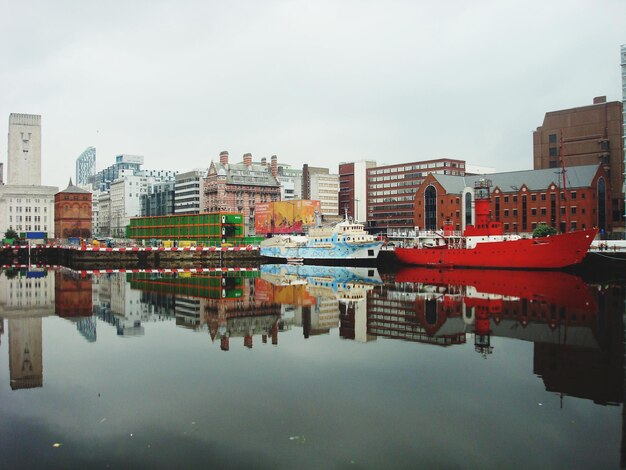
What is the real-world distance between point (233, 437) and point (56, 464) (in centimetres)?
323

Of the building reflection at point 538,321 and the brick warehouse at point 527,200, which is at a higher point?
the brick warehouse at point 527,200

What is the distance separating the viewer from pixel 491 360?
17.2 meters

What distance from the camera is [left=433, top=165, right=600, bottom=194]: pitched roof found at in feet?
283

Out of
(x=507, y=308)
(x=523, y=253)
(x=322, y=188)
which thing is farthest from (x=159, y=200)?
(x=507, y=308)

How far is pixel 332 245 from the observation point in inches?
2940

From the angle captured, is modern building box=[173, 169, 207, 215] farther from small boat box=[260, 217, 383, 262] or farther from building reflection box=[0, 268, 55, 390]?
building reflection box=[0, 268, 55, 390]

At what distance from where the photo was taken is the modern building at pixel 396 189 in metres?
131

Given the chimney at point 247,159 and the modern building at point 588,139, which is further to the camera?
the chimney at point 247,159

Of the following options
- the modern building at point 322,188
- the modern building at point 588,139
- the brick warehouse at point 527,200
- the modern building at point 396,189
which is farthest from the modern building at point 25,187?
the modern building at point 588,139

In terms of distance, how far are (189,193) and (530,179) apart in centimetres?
9566

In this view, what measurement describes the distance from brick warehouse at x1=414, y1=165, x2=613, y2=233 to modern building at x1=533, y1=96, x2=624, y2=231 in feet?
24.1

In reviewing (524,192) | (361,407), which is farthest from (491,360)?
(524,192)

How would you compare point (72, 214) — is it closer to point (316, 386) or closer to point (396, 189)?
point (396, 189)

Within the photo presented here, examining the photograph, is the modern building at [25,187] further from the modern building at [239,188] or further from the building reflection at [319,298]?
the building reflection at [319,298]
